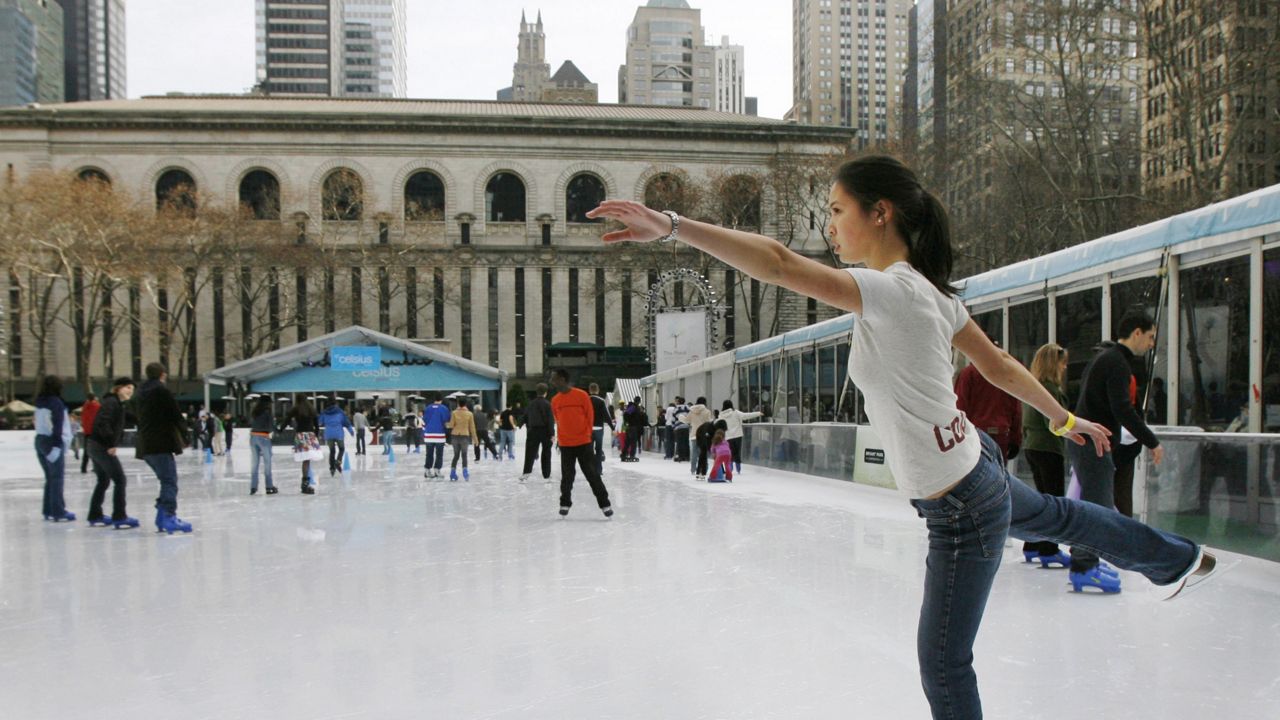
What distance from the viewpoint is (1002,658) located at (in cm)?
407

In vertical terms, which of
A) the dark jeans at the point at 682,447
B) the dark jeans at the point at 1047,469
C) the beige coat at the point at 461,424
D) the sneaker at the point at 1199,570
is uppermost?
the sneaker at the point at 1199,570

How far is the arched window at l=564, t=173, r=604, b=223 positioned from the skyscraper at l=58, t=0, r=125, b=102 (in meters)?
115

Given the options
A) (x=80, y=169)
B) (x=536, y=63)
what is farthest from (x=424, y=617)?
(x=536, y=63)

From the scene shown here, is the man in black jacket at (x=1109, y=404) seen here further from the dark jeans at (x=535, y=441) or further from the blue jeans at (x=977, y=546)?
the dark jeans at (x=535, y=441)

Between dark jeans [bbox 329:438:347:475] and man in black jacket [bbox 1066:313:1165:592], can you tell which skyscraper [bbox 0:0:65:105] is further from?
man in black jacket [bbox 1066:313:1165:592]

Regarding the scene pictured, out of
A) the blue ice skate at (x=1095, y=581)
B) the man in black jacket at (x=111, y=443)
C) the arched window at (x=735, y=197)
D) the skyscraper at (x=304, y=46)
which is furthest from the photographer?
the skyscraper at (x=304, y=46)

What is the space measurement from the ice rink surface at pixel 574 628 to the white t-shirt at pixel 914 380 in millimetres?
1609

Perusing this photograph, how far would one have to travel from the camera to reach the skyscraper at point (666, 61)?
6314 inches

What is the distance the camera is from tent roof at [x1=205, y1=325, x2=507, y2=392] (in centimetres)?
2794

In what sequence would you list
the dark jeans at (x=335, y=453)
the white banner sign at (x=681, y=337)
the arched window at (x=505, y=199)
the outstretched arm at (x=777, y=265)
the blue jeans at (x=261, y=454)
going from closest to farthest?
the outstretched arm at (x=777, y=265), the blue jeans at (x=261, y=454), the dark jeans at (x=335, y=453), the white banner sign at (x=681, y=337), the arched window at (x=505, y=199)

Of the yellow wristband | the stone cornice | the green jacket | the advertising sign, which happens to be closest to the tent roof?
Answer: the advertising sign

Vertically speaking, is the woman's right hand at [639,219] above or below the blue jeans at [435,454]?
above

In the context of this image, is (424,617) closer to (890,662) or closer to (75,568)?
(890,662)

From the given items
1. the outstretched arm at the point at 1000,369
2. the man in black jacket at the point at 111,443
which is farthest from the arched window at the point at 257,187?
the outstretched arm at the point at 1000,369
